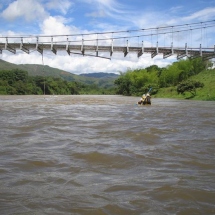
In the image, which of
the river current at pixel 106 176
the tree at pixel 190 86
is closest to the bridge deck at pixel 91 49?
the tree at pixel 190 86

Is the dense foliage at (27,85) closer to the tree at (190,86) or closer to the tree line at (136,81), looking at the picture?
the tree line at (136,81)

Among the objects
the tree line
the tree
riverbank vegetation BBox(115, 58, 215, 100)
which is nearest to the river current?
the tree

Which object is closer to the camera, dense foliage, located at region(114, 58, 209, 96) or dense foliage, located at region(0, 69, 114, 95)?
dense foliage, located at region(114, 58, 209, 96)

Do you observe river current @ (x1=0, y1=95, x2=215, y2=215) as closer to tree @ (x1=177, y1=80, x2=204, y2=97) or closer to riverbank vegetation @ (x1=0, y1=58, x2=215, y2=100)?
riverbank vegetation @ (x1=0, y1=58, x2=215, y2=100)

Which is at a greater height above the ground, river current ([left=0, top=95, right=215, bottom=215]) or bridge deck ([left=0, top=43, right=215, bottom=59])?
bridge deck ([left=0, top=43, right=215, bottom=59])

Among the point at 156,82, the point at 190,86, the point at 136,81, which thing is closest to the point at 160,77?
the point at 156,82

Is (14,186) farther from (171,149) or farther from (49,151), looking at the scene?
(171,149)

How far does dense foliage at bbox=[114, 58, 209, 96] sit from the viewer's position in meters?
51.7

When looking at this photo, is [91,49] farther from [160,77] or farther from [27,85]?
[27,85]

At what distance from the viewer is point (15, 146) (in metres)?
4.45

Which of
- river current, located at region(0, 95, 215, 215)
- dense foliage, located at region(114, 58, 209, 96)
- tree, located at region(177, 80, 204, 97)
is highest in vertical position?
dense foliage, located at region(114, 58, 209, 96)

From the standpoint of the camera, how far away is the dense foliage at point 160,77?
5166cm

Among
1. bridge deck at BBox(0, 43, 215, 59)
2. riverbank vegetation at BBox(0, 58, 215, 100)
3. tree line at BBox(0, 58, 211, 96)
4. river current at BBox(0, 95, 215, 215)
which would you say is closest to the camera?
river current at BBox(0, 95, 215, 215)

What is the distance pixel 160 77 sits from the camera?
56.6 m
